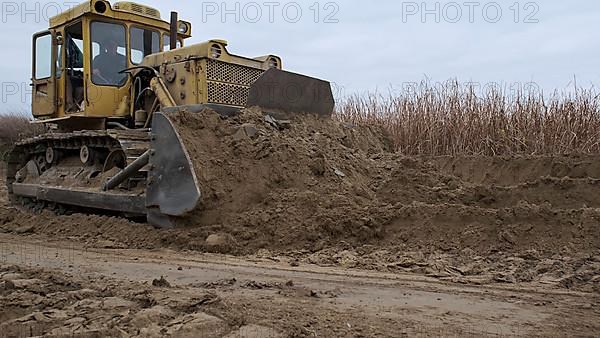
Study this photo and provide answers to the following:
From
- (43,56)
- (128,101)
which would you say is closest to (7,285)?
(128,101)

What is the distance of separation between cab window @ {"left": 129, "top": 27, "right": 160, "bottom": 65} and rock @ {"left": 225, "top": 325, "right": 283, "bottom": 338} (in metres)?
5.81

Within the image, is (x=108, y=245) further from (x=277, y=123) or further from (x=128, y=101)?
(x=128, y=101)

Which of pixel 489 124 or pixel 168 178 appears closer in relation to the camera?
pixel 168 178

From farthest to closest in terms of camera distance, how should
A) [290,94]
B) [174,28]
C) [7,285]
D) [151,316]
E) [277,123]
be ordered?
[174,28]
[290,94]
[277,123]
[7,285]
[151,316]

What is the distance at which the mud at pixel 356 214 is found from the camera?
14.1 feet

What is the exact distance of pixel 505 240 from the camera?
14.7 feet

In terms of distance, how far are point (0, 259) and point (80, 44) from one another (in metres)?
3.72

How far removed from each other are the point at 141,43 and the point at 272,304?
18.4 ft

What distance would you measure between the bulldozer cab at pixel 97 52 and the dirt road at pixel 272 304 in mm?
3634

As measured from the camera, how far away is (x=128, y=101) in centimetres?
759

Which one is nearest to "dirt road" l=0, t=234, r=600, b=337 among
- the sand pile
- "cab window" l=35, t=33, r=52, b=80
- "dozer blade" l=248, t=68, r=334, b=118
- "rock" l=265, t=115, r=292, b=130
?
the sand pile

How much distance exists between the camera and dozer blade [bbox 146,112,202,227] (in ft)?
17.5

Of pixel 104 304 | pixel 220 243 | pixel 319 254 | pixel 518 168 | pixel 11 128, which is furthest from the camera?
pixel 11 128

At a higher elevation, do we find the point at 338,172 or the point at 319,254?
the point at 338,172
